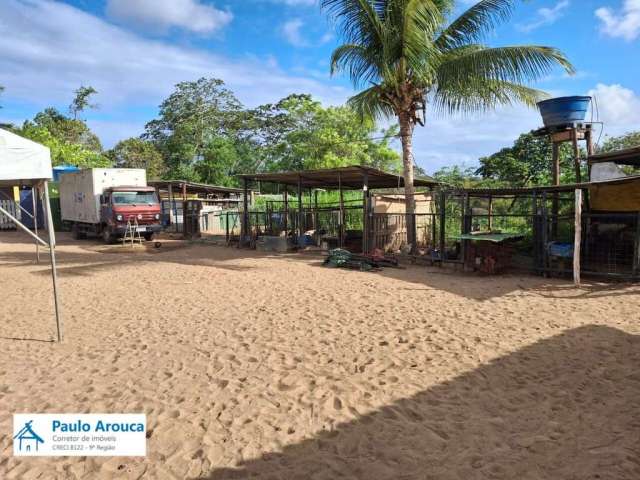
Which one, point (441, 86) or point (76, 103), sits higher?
Result: point (76, 103)

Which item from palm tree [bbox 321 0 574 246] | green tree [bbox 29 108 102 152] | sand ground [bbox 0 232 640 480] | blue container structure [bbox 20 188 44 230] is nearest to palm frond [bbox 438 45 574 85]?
palm tree [bbox 321 0 574 246]

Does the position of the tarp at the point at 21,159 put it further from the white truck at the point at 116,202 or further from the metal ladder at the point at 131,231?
the white truck at the point at 116,202

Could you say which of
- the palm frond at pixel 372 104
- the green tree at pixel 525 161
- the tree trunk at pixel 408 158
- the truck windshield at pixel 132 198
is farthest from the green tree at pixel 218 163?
the tree trunk at pixel 408 158

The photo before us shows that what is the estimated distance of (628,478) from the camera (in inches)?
108

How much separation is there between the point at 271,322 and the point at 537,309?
4106mm

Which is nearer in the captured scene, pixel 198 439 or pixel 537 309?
pixel 198 439

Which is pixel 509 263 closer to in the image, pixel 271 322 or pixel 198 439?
pixel 271 322

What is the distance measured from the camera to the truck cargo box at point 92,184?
1802cm

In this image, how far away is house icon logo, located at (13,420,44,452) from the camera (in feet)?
10.7

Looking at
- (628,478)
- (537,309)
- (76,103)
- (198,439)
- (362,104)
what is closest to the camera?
(628,478)

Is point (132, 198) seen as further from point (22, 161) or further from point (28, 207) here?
point (28, 207)

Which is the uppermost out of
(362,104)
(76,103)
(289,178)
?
(76,103)

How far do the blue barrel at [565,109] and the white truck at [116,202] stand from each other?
47.6 ft

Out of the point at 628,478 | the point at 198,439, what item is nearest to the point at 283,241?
the point at 198,439
